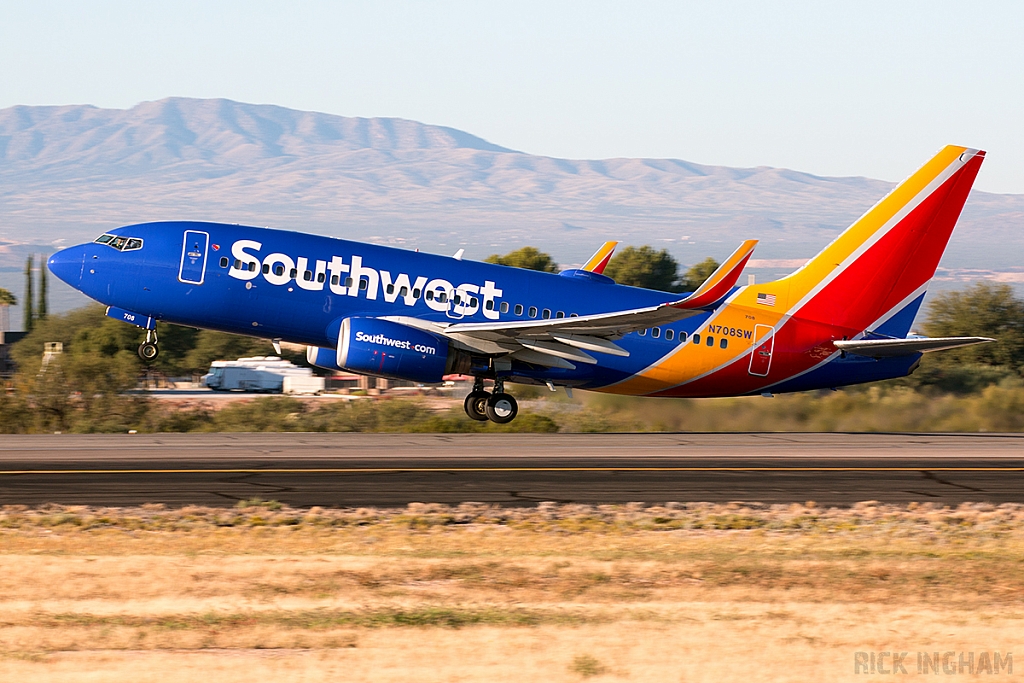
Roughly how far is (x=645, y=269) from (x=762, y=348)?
158 ft

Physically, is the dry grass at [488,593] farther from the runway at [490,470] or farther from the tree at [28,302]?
the tree at [28,302]

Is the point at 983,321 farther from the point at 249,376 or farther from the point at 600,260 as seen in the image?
the point at 249,376

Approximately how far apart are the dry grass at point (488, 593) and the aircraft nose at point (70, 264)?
1341cm

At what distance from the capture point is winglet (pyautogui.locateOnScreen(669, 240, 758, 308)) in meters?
26.0

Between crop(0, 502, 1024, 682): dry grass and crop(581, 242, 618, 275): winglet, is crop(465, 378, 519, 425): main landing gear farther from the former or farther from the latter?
crop(0, 502, 1024, 682): dry grass

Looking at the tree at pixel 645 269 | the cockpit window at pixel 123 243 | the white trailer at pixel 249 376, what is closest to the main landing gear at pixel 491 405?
the cockpit window at pixel 123 243

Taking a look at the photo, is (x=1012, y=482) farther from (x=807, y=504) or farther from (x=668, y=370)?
(x=668, y=370)

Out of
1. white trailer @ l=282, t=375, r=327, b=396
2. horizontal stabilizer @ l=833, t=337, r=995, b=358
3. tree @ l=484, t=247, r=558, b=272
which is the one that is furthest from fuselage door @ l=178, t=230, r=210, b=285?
white trailer @ l=282, t=375, r=327, b=396

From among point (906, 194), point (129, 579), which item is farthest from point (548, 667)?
point (906, 194)

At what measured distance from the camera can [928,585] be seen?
1325 cm

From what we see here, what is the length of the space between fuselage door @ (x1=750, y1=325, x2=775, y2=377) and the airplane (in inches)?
1.5

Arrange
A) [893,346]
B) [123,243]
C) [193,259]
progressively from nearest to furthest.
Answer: [193,259] → [123,243] → [893,346]

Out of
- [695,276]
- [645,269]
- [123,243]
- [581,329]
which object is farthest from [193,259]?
[645,269]

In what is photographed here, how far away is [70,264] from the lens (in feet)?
93.6
